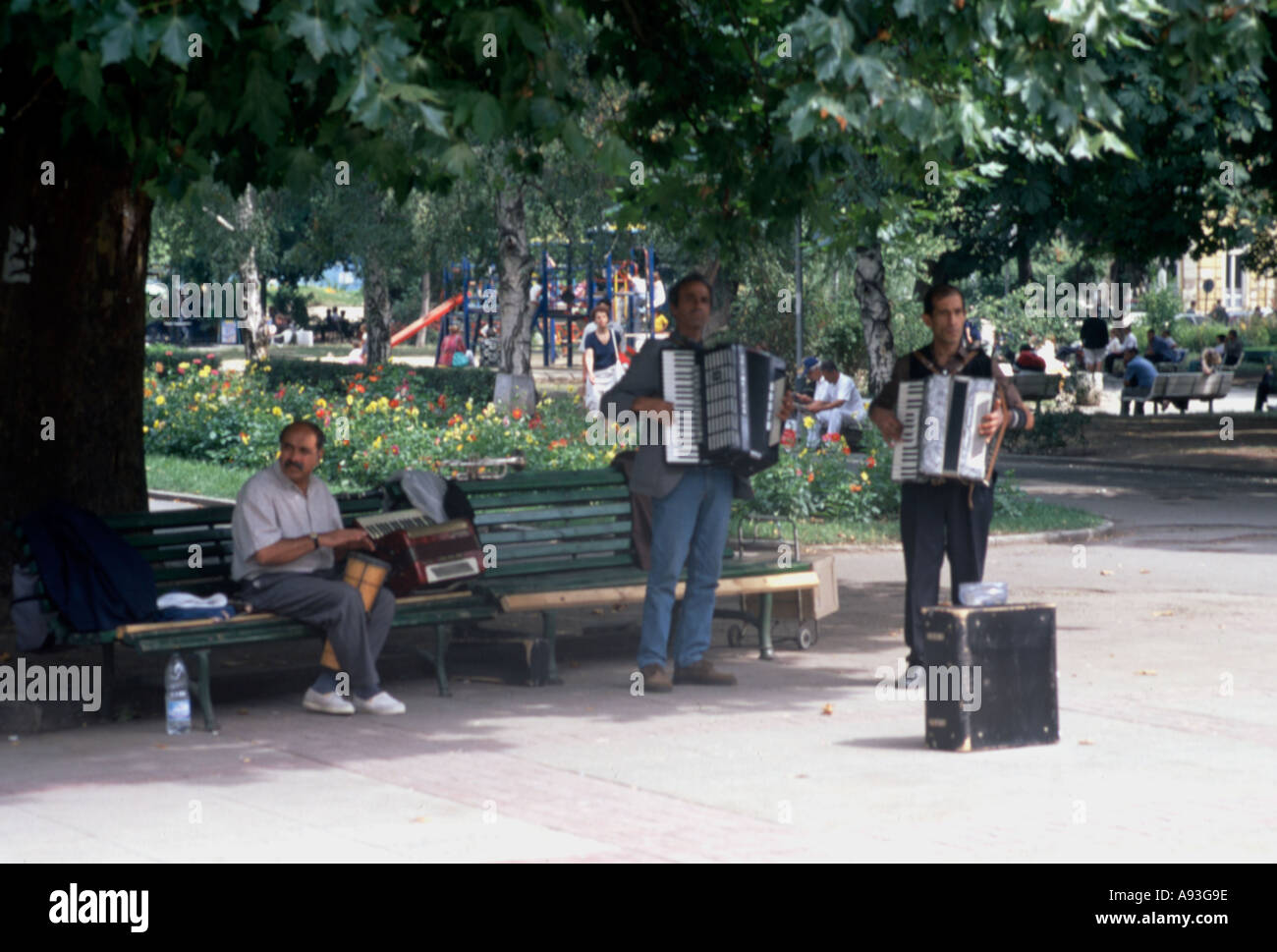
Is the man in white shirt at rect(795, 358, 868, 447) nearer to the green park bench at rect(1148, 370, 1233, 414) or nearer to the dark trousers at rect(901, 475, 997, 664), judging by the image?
the green park bench at rect(1148, 370, 1233, 414)

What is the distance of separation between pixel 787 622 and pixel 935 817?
17.0ft

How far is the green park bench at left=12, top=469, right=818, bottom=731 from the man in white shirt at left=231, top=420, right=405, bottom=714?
0.13 metres

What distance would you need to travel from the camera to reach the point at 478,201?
28.2m

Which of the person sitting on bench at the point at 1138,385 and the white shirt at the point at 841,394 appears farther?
the person sitting on bench at the point at 1138,385

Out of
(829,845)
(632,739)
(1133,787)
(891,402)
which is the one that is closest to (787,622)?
(891,402)

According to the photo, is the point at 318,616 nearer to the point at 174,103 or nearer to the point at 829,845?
the point at 174,103

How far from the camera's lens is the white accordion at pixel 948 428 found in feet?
28.7

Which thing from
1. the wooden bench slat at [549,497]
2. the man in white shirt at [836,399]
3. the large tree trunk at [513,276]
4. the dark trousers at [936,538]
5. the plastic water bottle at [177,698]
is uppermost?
the large tree trunk at [513,276]

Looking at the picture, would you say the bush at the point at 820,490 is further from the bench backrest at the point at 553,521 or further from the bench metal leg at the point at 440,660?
the bench metal leg at the point at 440,660

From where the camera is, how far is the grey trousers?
27.3 feet

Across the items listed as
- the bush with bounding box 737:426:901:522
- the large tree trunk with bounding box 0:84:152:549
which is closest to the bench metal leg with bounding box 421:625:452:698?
the large tree trunk with bounding box 0:84:152:549

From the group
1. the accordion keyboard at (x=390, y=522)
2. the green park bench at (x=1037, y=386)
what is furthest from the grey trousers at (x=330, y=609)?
the green park bench at (x=1037, y=386)

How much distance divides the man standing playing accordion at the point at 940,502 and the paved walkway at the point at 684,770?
0.59 m

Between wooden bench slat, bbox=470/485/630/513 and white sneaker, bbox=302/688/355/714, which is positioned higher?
wooden bench slat, bbox=470/485/630/513
